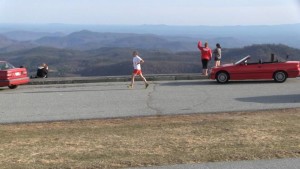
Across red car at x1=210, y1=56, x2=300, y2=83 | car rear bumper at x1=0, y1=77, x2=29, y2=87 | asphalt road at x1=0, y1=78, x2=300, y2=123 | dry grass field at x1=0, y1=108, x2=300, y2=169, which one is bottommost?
dry grass field at x1=0, y1=108, x2=300, y2=169

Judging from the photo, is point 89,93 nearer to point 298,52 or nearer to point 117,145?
point 117,145

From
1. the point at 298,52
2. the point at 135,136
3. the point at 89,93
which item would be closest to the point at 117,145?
the point at 135,136

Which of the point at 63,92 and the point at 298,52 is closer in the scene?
the point at 63,92

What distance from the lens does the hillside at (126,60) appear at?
6844 centimetres

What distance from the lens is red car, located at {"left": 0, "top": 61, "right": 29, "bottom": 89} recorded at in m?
21.1

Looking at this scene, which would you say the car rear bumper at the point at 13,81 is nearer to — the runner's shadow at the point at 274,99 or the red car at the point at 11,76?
the red car at the point at 11,76

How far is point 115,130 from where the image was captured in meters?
10.0

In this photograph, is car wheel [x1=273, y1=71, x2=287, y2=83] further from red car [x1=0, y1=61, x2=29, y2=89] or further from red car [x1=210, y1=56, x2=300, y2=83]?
red car [x1=0, y1=61, x2=29, y2=89]

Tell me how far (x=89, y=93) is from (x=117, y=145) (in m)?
9.78

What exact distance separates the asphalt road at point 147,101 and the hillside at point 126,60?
414 cm

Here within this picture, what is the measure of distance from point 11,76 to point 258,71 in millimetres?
10017

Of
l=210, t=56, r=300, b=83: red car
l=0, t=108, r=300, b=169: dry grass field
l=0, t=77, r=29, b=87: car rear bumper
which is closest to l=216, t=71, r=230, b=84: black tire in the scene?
l=210, t=56, r=300, b=83: red car

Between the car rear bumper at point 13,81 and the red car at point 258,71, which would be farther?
the car rear bumper at point 13,81

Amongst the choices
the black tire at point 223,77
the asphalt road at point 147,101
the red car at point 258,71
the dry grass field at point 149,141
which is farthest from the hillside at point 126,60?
the dry grass field at point 149,141
